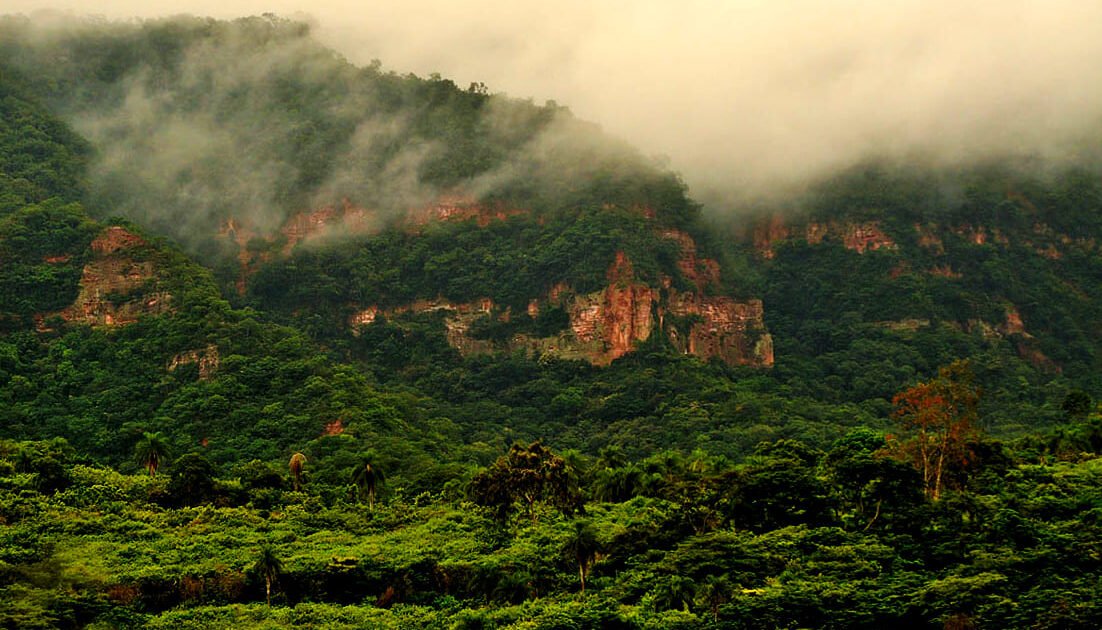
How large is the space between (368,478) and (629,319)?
5676cm

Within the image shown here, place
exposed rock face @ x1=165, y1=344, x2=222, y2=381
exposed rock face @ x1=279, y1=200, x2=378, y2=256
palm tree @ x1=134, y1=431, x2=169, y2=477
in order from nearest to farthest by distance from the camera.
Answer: palm tree @ x1=134, y1=431, x2=169, y2=477 → exposed rock face @ x1=165, y1=344, x2=222, y2=381 → exposed rock face @ x1=279, y1=200, x2=378, y2=256

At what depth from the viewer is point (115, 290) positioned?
103m

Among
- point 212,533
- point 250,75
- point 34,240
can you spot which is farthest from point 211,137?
point 212,533

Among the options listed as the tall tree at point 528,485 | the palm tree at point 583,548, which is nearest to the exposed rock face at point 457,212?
the tall tree at point 528,485

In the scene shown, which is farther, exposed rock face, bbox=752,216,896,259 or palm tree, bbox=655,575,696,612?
exposed rock face, bbox=752,216,896,259

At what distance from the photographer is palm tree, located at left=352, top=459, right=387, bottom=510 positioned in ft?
239

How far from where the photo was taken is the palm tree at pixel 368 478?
72.8 metres

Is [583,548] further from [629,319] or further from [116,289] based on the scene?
[629,319]

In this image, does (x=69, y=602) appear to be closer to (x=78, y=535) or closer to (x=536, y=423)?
(x=78, y=535)

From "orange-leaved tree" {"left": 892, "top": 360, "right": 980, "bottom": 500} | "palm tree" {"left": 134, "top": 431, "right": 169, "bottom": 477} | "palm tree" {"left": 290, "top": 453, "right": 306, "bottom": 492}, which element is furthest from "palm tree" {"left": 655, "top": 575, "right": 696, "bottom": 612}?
"palm tree" {"left": 134, "top": 431, "right": 169, "bottom": 477}

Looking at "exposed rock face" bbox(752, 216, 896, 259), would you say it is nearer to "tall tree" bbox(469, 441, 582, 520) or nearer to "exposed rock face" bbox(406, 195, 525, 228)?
"exposed rock face" bbox(406, 195, 525, 228)

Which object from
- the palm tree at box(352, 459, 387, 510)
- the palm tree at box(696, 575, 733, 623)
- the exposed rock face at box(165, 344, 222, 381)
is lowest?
the palm tree at box(696, 575, 733, 623)

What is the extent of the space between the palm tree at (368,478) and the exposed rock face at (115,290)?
3531 centimetres

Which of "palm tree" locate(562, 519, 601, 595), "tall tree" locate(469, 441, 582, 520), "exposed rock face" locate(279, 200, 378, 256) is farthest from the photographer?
"exposed rock face" locate(279, 200, 378, 256)
